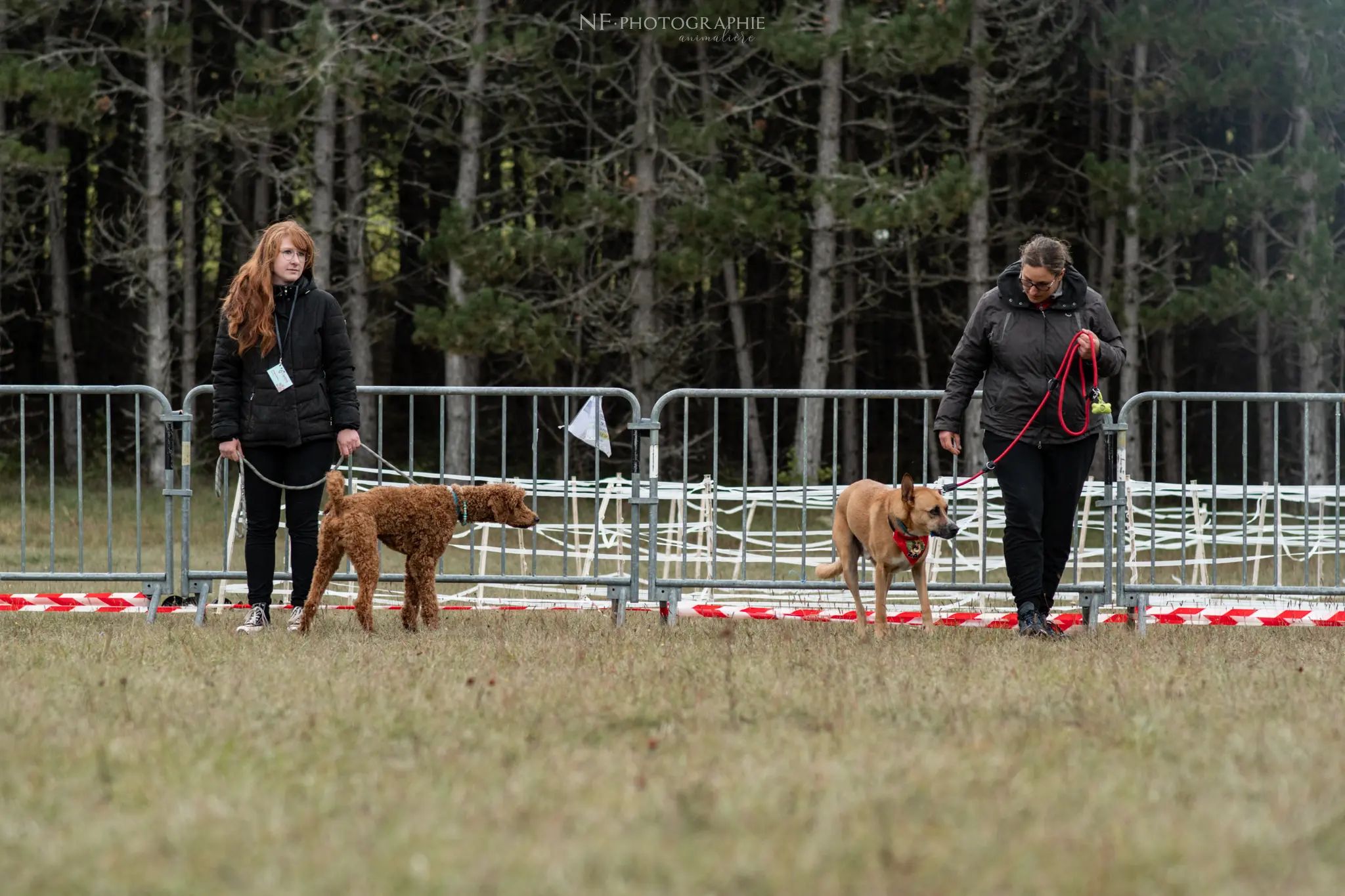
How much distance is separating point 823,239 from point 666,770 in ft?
59.7

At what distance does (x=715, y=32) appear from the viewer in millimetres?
22234

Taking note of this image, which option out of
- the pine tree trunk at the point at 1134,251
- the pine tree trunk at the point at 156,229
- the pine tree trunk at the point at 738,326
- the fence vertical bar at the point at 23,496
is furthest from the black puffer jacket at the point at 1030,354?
the pine tree trunk at the point at 156,229

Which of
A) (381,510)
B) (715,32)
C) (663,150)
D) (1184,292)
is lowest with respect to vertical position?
(381,510)

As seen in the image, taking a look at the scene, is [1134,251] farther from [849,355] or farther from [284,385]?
[284,385]

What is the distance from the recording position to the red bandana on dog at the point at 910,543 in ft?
25.7

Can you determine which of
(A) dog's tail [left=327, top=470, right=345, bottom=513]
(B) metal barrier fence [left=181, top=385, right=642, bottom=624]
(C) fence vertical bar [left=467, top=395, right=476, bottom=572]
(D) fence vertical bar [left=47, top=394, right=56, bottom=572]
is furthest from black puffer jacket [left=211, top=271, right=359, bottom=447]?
(D) fence vertical bar [left=47, top=394, right=56, bottom=572]

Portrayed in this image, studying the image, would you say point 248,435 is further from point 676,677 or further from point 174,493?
point 676,677

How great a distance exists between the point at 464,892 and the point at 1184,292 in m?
21.5

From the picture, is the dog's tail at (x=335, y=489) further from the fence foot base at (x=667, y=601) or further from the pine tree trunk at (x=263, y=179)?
the pine tree trunk at (x=263, y=179)

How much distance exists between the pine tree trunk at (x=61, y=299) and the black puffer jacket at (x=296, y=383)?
19.2 metres

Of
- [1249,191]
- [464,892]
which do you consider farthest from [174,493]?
[1249,191]

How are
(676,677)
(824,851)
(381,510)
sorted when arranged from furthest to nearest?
1. (381,510)
2. (676,677)
3. (824,851)

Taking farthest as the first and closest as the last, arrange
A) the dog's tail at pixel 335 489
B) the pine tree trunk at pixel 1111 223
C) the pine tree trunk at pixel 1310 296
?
the pine tree trunk at pixel 1111 223
the pine tree trunk at pixel 1310 296
the dog's tail at pixel 335 489

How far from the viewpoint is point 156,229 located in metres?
23.6
